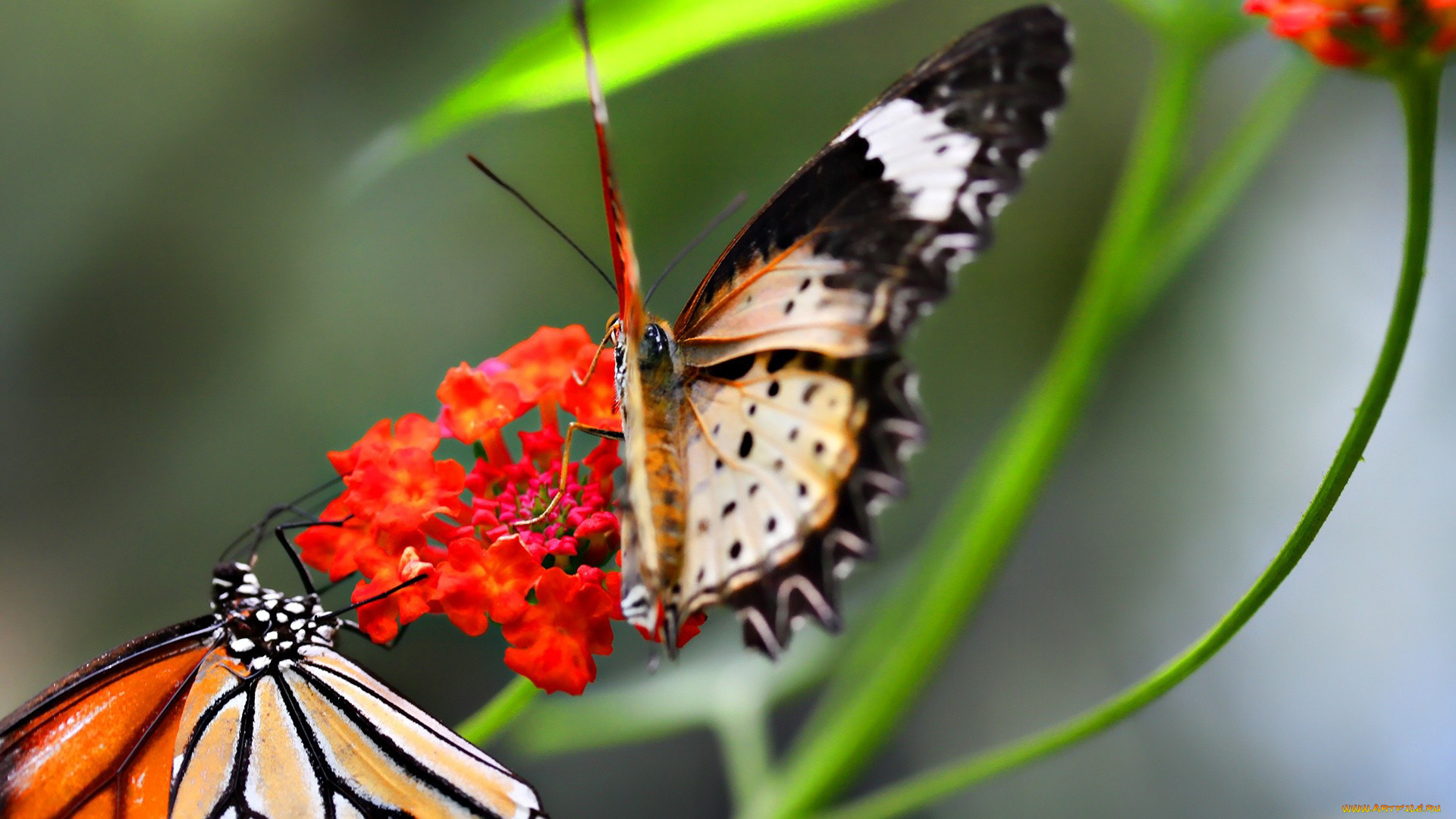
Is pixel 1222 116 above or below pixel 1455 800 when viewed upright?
above

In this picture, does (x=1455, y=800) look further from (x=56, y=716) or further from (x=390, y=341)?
(x=390, y=341)

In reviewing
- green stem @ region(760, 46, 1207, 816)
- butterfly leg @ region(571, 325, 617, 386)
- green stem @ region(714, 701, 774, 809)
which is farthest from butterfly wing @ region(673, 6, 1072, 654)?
green stem @ region(714, 701, 774, 809)

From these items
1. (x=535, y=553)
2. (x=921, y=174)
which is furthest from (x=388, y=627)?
(x=921, y=174)

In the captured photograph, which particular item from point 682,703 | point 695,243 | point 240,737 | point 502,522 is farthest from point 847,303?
point 682,703

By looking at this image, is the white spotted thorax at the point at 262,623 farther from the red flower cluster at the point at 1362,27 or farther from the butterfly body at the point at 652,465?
the red flower cluster at the point at 1362,27

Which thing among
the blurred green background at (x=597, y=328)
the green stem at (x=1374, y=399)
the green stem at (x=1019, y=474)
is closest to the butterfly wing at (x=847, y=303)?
the green stem at (x=1374, y=399)

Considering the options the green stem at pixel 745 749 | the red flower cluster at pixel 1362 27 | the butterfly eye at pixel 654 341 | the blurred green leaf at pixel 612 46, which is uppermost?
the blurred green leaf at pixel 612 46
